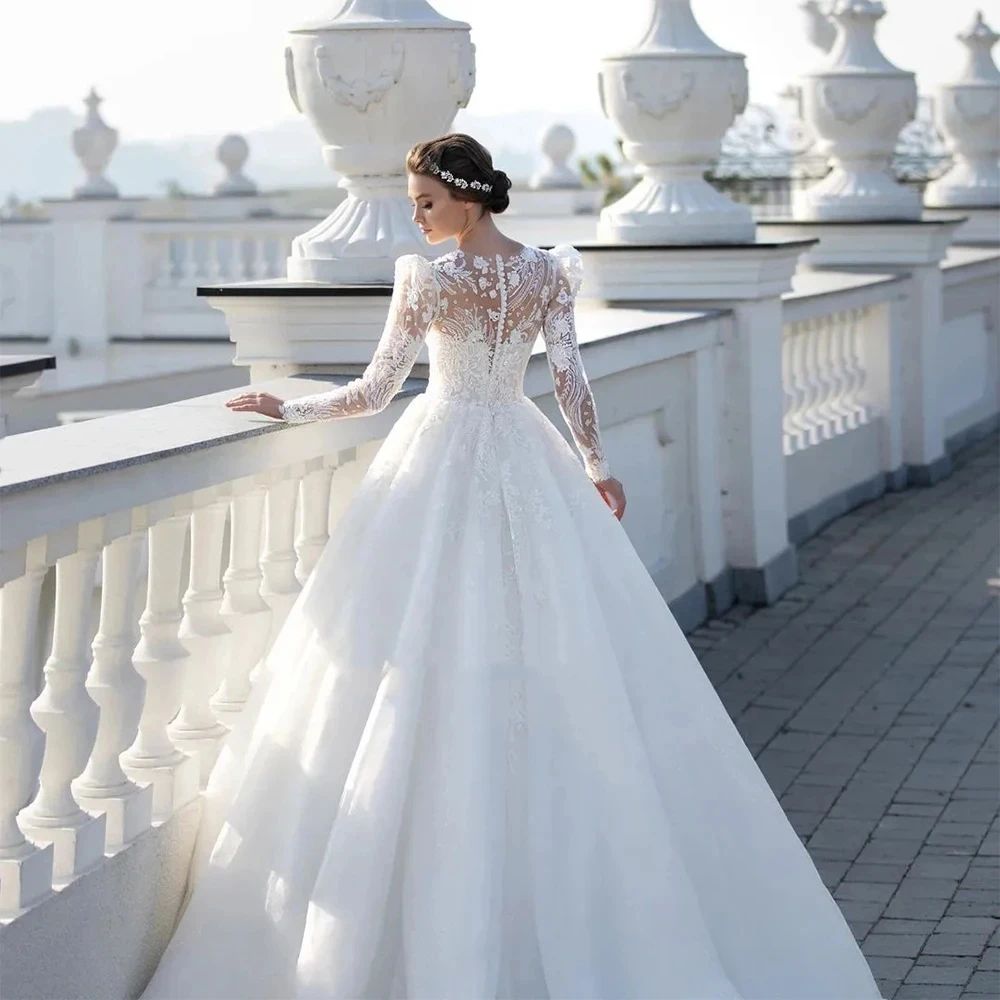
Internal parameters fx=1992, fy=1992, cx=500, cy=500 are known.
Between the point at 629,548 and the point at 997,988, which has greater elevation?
the point at 629,548

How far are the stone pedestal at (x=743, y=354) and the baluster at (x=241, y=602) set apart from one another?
12.1ft

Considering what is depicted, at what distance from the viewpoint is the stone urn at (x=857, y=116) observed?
425 inches

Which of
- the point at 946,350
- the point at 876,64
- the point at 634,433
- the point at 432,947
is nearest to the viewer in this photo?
the point at 432,947

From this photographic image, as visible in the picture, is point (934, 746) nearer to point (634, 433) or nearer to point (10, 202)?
point (634, 433)

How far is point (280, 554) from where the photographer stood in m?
4.16

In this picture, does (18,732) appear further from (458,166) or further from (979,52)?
(979,52)

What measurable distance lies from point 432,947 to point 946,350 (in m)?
9.43

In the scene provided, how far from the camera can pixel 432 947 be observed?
344 centimetres

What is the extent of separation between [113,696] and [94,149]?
14759 millimetres

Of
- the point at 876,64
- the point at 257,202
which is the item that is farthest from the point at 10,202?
the point at 876,64

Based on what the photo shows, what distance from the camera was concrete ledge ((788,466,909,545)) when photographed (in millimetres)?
9234

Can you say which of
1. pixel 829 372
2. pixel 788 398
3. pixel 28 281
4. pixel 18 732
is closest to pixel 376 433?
pixel 18 732

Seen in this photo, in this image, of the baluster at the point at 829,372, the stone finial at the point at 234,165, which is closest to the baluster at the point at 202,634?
the baluster at the point at 829,372

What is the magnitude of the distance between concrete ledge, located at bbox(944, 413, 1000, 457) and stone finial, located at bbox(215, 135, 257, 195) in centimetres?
807
